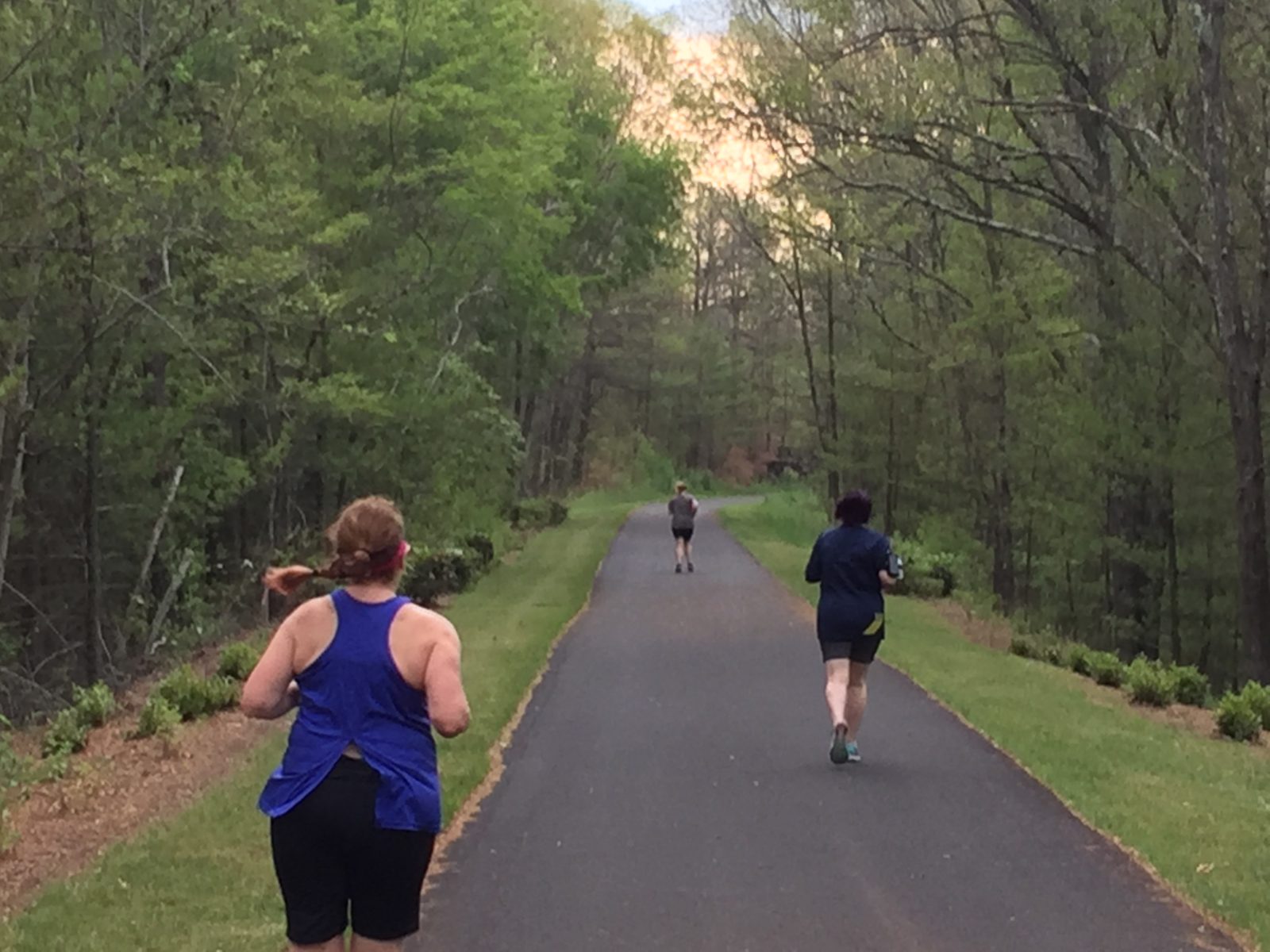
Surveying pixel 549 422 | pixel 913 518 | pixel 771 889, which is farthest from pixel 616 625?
pixel 549 422

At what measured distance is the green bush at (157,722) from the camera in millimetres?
13320

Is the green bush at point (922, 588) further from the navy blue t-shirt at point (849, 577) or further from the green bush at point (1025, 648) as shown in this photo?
the navy blue t-shirt at point (849, 577)

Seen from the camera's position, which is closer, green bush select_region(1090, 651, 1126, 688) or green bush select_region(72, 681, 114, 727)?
green bush select_region(72, 681, 114, 727)

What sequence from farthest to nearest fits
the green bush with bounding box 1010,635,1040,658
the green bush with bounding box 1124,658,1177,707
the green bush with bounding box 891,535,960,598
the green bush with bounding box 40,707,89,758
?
the green bush with bounding box 891,535,960,598 < the green bush with bounding box 1010,635,1040,658 < the green bush with bounding box 1124,658,1177,707 < the green bush with bounding box 40,707,89,758

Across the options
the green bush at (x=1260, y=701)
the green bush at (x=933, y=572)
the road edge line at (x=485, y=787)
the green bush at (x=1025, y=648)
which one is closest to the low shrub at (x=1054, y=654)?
the green bush at (x=1025, y=648)

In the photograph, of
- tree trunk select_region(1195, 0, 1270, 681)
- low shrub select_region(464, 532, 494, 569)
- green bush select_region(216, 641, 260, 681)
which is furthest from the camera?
low shrub select_region(464, 532, 494, 569)

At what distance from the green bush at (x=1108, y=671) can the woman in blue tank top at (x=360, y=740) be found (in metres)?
15.0

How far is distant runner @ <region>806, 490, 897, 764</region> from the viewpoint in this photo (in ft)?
35.6

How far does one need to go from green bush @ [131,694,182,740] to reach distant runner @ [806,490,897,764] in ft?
18.6

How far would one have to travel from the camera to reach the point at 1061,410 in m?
24.9

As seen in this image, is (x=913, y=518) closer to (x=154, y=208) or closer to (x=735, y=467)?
(x=154, y=208)

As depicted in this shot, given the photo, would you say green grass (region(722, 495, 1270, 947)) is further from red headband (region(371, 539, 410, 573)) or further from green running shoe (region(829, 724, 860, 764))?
red headband (region(371, 539, 410, 573))

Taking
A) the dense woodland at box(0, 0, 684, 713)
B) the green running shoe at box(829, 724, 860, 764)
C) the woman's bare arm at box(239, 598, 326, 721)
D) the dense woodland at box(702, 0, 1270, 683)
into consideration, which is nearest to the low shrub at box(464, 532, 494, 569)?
the dense woodland at box(0, 0, 684, 713)

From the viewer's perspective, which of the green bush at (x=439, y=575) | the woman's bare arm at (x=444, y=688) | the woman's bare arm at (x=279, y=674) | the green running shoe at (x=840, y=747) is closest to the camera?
the woman's bare arm at (x=444, y=688)
